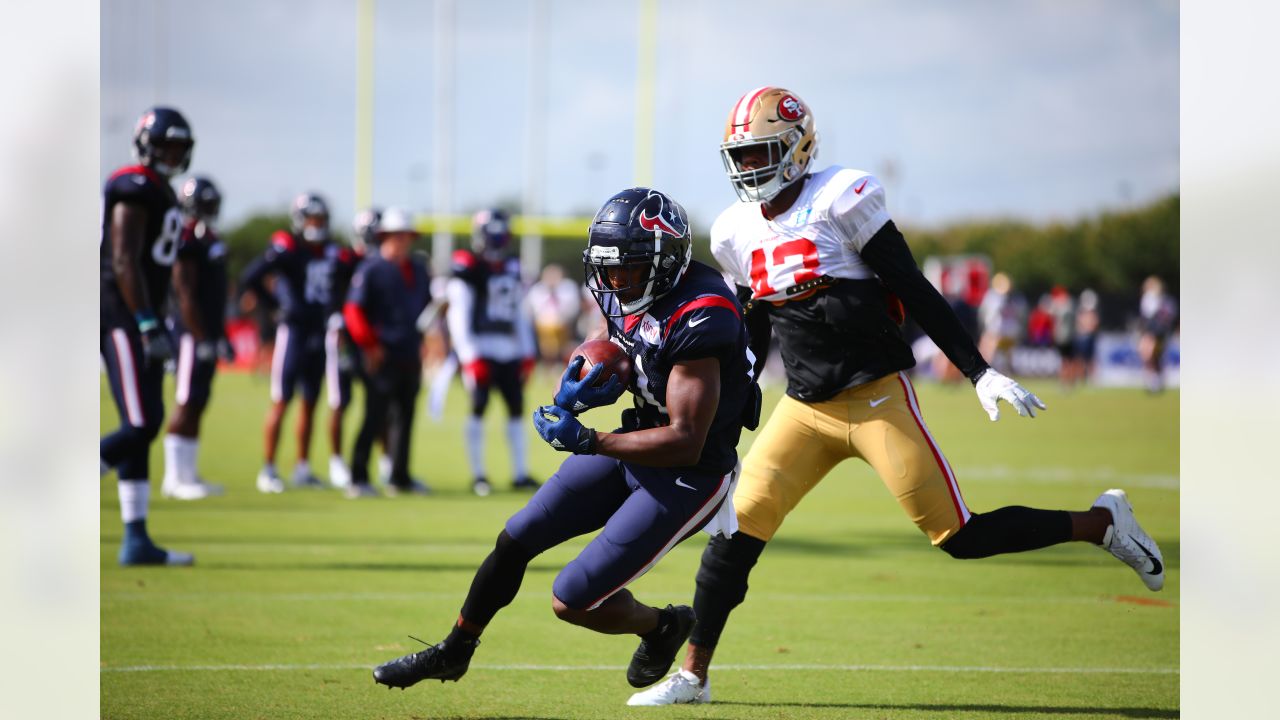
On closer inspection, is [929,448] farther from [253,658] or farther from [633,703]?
[253,658]

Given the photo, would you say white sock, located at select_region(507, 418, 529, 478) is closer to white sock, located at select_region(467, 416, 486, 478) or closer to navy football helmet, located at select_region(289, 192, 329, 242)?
white sock, located at select_region(467, 416, 486, 478)

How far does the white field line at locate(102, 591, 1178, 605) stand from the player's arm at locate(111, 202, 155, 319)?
1.47 m

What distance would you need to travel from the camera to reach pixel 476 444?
1169 cm

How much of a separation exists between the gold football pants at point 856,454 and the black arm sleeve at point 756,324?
227 mm

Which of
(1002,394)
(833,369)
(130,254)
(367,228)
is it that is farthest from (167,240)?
(1002,394)

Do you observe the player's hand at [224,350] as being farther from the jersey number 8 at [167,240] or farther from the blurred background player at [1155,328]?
the blurred background player at [1155,328]

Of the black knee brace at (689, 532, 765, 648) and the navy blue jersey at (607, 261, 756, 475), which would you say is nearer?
the navy blue jersey at (607, 261, 756, 475)

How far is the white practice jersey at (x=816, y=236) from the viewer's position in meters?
4.89

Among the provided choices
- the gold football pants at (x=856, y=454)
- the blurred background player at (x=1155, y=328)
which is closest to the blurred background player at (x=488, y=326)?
the gold football pants at (x=856, y=454)

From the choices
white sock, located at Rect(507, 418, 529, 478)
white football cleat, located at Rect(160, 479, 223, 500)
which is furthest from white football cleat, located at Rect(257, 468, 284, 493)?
white sock, located at Rect(507, 418, 529, 478)

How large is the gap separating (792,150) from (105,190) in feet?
13.5

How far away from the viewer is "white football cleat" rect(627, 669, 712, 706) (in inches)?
191
